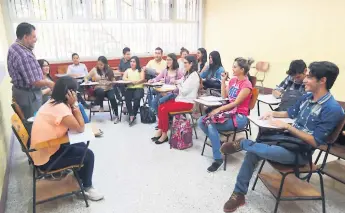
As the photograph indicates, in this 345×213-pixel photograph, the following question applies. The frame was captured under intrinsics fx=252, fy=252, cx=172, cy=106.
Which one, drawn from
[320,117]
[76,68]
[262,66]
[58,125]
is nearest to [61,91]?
[58,125]

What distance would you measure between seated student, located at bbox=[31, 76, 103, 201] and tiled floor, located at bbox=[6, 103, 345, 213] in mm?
465

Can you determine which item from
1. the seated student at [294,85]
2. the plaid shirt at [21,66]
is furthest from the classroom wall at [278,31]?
the plaid shirt at [21,66]

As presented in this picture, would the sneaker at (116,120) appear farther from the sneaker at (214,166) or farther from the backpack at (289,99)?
the backpack at (289,99)

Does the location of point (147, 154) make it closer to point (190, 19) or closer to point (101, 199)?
point (101, 199)

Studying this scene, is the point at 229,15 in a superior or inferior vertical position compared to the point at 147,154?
superior

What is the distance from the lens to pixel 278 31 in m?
5.71

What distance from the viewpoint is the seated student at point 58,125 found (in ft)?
6.30

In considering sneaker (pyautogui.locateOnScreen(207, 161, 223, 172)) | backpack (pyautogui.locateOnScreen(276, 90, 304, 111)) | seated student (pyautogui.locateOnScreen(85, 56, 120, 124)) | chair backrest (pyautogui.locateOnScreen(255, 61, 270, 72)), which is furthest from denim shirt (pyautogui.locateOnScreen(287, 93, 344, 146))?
chair backrest (pyautogui.locateOnScreen(255, 61, 270, 72))

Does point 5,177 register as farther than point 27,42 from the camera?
No

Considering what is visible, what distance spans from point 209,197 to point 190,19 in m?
6.50

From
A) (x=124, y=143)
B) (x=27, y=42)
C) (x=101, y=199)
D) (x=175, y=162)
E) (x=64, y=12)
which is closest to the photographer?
(x=101, y=199)

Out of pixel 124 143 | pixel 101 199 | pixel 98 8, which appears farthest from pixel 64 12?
pixel 101 199

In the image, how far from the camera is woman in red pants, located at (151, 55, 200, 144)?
10.8 feet

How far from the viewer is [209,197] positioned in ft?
7.43
